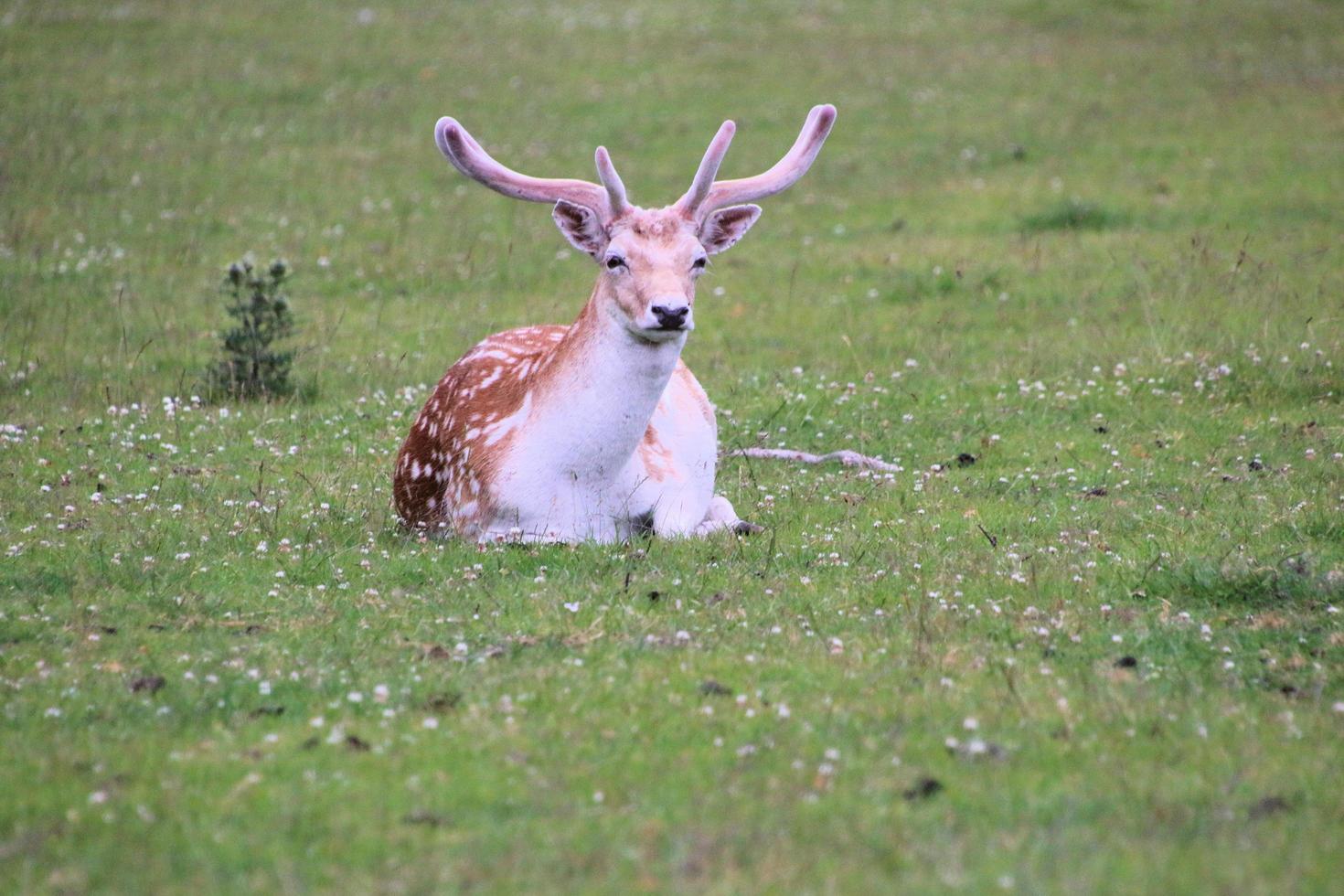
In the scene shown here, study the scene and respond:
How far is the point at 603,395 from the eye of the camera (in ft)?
25.8

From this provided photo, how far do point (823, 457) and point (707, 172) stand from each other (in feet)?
8.43

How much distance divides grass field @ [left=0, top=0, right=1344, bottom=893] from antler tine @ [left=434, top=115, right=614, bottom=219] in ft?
5.74

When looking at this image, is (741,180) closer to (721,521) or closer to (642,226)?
(642,226)

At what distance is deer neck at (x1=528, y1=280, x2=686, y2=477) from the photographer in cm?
783

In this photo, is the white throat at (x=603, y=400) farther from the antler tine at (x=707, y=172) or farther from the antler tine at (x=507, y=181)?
the antler tine at (x=707, y=172)

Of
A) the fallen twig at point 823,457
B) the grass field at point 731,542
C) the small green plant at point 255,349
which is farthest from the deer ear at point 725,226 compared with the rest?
the small green plant at point 255,349

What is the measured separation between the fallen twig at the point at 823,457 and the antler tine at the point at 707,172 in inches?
78.4

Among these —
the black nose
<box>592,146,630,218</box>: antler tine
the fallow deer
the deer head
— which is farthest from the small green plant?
the black nose

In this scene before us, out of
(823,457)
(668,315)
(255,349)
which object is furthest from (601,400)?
(255,349)

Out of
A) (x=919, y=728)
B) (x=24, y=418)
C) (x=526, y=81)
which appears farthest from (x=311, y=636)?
(x=526, y=81)

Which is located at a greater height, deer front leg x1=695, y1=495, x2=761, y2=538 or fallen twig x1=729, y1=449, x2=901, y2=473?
fallen twig x1=729, y1=449, x2=901, y2=473

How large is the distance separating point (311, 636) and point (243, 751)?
3.98 ft

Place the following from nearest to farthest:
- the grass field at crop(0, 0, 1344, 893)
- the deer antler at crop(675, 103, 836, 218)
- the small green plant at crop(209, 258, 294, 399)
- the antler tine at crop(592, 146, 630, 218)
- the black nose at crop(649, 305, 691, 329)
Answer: the grass field at crop(0, 0, 1344, 893), the black nose at crop(649, 305, 691, 329), the antler tine at crop(592, 146, 630, 218), the deer antler at crop(675, 103, 836, 218), the small green plant at crop(209, 258, 294, 399)

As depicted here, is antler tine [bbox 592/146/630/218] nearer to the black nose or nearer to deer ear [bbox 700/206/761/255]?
deer ear [bbox 700/206/761/255]
